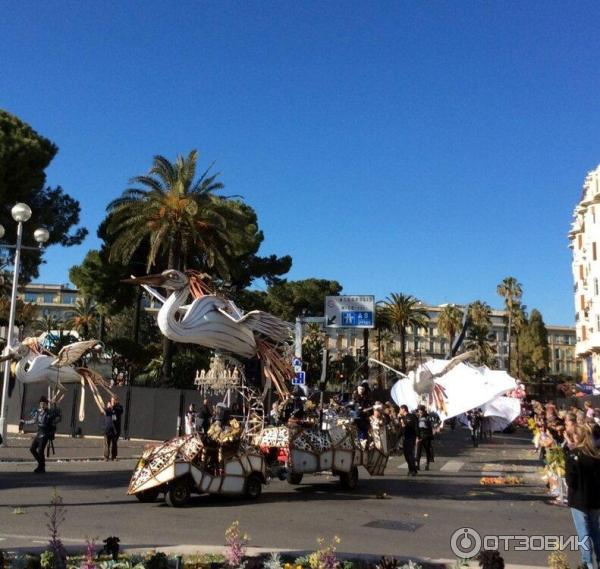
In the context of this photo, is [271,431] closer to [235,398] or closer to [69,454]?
[235,398]

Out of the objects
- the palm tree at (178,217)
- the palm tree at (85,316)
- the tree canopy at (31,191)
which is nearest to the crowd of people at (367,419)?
the palm tree at (178,217)

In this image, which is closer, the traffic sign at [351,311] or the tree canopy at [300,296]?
the traffic sign at [351,311]

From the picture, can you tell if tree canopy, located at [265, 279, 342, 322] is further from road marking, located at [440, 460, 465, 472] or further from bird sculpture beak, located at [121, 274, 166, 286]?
bird sculpture beak, located at [121, 274, 166, 286]

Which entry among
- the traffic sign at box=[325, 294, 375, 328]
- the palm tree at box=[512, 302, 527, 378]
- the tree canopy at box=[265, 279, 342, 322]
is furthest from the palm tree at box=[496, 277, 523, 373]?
the traffic sign at box=[325, 294, 375, 328]

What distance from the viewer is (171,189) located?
101 feet

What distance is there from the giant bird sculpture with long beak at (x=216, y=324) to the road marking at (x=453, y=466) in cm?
715

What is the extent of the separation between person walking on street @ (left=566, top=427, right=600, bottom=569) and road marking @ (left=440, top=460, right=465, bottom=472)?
11.8 m

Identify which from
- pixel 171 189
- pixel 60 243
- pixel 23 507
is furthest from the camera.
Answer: pixel 60 243

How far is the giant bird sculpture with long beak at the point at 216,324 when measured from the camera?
11875 mm

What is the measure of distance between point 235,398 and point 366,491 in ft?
14.4

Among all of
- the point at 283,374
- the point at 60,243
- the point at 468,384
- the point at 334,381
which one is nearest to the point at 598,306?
the point at 334,381

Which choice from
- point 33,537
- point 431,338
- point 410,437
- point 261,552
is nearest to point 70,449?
point 410,437

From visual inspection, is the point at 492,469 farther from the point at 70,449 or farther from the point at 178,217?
the point at 178,217

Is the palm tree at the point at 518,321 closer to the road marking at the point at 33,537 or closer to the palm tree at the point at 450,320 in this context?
the palm tree at the point at 450,320
